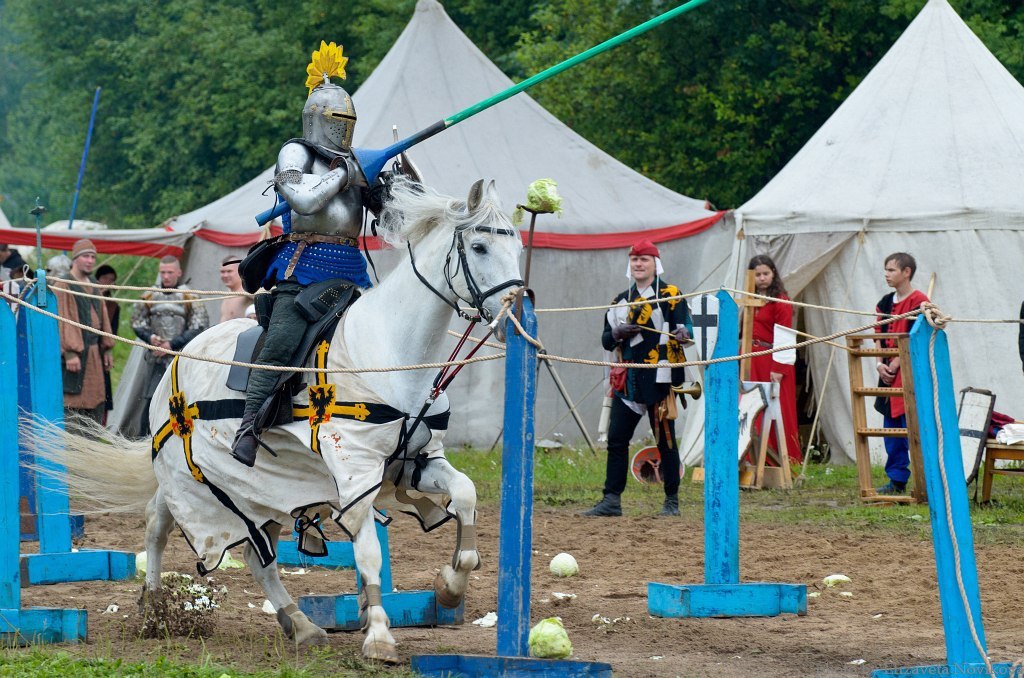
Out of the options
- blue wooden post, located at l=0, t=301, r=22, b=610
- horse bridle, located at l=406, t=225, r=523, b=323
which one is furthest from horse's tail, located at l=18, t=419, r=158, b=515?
horse bridle, located at l=406, t=225, r=523, b=323

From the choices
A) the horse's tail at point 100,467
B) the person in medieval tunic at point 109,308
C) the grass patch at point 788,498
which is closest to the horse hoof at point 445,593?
the horse's tail at point 100,467

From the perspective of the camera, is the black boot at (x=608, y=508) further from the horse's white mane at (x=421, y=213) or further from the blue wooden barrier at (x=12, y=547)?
the blue wooden barrier at (x=12, y=547)

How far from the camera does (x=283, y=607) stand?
6277 millimetres

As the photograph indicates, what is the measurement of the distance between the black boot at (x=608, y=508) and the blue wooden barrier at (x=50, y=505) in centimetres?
346

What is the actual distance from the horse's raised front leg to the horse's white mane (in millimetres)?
945

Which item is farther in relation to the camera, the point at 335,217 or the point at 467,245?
the point at 335,217

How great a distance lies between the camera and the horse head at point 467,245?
18.1 feet

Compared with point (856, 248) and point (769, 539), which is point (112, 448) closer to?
point (769, 539)

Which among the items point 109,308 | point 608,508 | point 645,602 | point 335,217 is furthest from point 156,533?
point 109,308

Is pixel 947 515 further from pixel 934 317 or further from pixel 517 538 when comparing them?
pixel 517 538

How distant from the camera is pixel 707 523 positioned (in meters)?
6.75

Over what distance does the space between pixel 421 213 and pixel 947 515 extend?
2342 millimetres

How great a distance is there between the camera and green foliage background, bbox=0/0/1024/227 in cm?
1895

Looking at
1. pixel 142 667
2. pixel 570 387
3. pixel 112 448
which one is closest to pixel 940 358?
pixel 142 667
